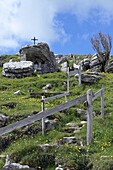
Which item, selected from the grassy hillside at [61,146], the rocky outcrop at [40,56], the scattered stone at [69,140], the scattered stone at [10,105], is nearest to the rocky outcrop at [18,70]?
the rocky outcrop at [40,56]

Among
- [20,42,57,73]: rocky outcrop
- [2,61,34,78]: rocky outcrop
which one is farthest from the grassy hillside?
[20,42,57,73]: rocky outcrop

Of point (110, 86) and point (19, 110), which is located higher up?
point (110, 86)

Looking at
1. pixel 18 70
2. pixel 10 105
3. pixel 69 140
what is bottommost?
pixel 69 140

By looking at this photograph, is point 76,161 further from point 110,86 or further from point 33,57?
point 33,57

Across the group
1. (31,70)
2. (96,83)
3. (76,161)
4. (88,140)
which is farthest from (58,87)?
(76,161)

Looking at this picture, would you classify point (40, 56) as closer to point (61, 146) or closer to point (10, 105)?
point (10, 105)

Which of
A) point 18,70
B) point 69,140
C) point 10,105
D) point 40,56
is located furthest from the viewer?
point 40,56

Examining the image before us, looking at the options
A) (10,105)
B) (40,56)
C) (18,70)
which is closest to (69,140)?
(10,105)

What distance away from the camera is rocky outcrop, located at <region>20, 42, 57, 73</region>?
34825mm

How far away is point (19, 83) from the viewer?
27234mm

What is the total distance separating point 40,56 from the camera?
116ft

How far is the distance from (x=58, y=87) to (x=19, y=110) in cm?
990

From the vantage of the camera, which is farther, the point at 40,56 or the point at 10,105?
the point at 40,56

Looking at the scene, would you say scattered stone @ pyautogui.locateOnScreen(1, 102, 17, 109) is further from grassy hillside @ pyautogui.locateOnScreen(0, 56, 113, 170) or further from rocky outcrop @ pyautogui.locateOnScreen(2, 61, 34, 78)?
rocky outcrop @ pyautogui.locateOnScreen(2, 61, 34, 78)
